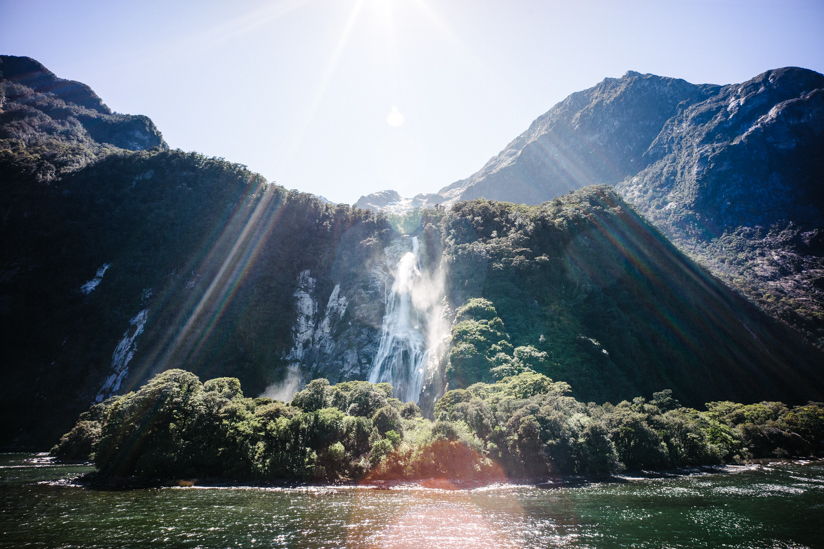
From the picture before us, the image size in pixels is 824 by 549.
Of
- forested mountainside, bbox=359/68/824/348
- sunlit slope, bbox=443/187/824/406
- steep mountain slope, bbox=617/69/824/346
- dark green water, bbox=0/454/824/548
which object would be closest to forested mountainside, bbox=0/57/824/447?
sunlit slope, bbox=443/187/824/406

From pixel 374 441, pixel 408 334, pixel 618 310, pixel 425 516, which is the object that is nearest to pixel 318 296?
pixel 408 334

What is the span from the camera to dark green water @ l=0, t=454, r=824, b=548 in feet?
47.9

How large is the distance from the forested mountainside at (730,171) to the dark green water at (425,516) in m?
66.1

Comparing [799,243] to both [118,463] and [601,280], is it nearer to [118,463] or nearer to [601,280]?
[601,280]

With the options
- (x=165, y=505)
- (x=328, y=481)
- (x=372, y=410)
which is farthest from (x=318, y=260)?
(x=165, y=505)

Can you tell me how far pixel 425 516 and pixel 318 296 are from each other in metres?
61.4

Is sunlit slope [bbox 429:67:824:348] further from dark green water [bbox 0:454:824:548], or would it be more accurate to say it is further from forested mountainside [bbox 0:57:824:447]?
dark green water [bbox 0:454:824:548]

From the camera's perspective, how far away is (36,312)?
64.4 m

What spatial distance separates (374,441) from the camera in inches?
1197

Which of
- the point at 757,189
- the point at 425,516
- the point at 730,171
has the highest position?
the point at 730,171

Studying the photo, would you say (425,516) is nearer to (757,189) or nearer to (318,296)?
(318,296)

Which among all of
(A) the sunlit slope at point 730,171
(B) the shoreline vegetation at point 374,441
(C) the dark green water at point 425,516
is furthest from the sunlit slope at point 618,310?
(C) the dark green water at point 425,516

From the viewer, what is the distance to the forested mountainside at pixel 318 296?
50594 millimetres

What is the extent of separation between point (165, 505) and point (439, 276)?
54.9m
